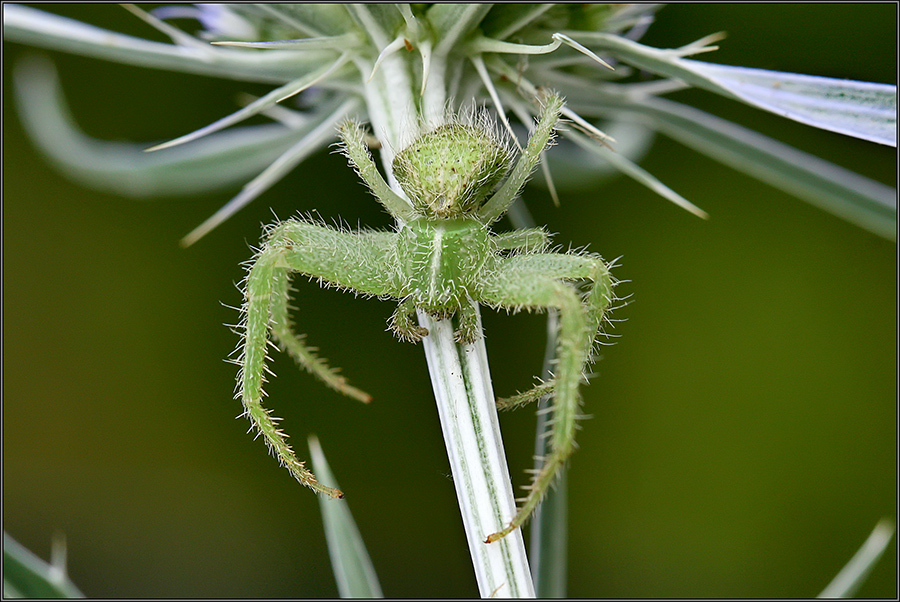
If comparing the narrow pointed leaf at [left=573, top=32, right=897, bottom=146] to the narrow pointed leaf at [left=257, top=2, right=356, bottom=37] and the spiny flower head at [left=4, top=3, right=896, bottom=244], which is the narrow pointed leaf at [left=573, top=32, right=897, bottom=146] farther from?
the narrow pointed leaf at [left=257, top=2, right=356, bottom=37]

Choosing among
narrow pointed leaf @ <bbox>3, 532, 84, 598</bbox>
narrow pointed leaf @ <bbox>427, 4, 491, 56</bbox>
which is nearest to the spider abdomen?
narrow pointed leaf @ <bbox>427, 4, 491, 56</bbox>

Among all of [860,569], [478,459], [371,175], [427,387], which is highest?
[427,387]

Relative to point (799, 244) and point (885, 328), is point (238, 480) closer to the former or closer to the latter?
point (799, 244)

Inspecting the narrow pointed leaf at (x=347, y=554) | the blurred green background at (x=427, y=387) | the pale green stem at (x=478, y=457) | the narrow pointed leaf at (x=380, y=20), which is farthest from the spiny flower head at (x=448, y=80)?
the blurred green background at (x=427, y=387)

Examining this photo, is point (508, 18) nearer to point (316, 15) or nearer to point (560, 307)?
point (316, 15)

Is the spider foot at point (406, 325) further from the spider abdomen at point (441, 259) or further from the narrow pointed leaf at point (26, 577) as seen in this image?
the narrow pointed leaf at point (26, 577)

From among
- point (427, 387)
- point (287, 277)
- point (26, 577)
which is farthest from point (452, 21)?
point (427, 387)

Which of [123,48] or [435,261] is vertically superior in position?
[123,48]
